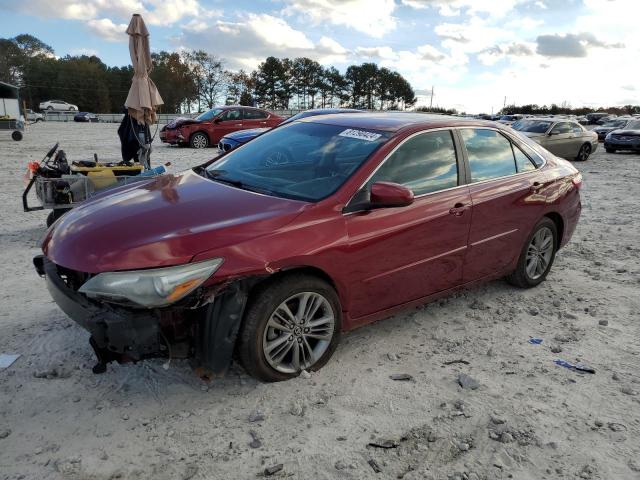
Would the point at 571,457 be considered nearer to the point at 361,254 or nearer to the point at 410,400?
the point at 410,400

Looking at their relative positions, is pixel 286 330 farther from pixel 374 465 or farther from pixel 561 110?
pixel 561 110

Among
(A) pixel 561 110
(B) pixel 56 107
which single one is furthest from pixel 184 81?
(A) pixel 561 110

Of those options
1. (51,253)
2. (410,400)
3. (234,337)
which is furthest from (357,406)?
(51,253)

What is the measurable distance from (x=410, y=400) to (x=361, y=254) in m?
0.94

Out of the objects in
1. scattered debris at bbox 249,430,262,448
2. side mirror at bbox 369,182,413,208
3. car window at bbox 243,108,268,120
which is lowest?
scattered debris at bbox 249,430,262,448

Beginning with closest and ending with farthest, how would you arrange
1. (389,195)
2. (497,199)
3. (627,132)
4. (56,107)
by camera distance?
(389,195) → (497,199) → (627,132) → (56,107)


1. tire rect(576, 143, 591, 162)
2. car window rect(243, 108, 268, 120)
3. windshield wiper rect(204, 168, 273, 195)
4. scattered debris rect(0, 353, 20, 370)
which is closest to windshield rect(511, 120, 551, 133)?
tire rect(576, 143, 591, 162)

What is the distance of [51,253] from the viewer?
309cm

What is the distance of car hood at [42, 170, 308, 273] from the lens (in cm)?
276

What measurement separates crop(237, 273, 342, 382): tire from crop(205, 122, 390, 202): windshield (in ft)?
1.96

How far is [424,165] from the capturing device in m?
3.85

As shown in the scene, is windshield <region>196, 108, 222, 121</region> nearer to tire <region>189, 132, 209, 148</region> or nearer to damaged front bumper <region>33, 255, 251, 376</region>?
tire <region>189, 132, 209, 148</region>

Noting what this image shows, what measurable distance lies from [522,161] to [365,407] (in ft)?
9.38

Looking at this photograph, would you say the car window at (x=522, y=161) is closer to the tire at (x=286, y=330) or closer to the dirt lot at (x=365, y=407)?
the dirt lot at (x=365, y=407)
